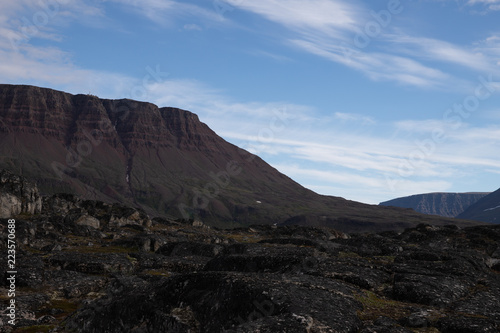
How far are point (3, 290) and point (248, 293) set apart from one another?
20625 mm

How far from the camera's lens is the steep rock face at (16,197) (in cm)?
9482

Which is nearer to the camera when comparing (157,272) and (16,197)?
(157,272)

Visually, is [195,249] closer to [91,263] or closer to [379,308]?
[91,263]

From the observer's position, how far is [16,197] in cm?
9856

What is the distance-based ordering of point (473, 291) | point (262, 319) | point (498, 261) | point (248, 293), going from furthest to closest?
point (498, 261) → point (473, 291) → point (248, 293) → point (262, 319)

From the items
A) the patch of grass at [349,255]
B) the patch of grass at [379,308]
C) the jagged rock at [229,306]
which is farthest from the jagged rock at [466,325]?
the patch of grass at [349,255]

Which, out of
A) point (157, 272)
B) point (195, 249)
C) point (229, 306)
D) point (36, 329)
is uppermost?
point (229, 306)

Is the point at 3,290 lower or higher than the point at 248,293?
lower

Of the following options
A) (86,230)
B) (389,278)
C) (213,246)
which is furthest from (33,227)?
(389,278)

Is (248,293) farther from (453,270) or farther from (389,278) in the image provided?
(453,270)

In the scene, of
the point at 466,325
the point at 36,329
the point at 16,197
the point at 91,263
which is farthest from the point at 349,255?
the point at 16,197

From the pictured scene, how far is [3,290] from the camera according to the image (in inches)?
1115

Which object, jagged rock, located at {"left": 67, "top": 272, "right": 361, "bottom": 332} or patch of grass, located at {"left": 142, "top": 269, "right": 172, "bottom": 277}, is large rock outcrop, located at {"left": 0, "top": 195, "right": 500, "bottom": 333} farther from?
patch of grass, located at {"left": 142, "top": 269, "right": 172, "bottom": 277}

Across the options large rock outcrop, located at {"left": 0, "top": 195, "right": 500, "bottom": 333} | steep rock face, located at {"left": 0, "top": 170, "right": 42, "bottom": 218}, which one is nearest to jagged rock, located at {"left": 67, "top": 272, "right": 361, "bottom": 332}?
large rock outcrop, located at {"left": 0, "top": 195, "right": 500, "bottom": 333}
